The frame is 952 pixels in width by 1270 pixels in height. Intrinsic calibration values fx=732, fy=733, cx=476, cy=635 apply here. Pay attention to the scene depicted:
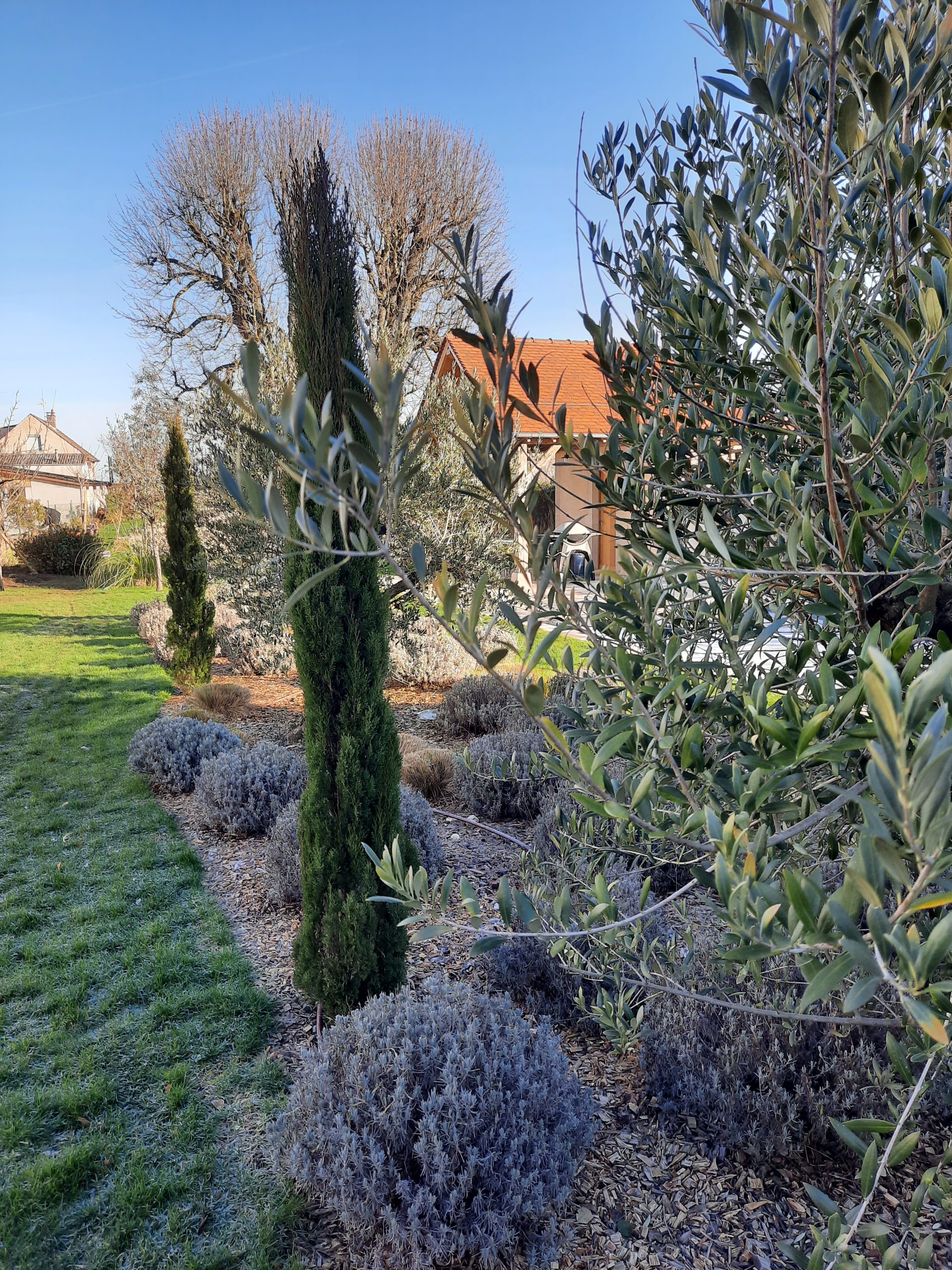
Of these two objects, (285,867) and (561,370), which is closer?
(285,867)

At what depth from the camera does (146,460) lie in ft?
73.4

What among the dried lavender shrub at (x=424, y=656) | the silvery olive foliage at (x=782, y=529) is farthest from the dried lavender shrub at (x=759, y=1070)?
the dried lavender shrub at (x=424, y=656)

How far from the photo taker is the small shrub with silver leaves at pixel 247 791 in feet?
18.1

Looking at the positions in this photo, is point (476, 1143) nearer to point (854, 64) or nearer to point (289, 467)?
point (289, 467)

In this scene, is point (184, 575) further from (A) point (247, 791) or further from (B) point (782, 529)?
(B) point (782, 529)

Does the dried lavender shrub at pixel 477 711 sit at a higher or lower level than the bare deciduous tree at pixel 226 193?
lower

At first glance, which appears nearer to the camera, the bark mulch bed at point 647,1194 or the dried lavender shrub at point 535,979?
the bark mulch bed at point 647,1194

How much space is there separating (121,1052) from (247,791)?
2489 millimetres

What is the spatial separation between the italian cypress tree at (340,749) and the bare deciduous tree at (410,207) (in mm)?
10767

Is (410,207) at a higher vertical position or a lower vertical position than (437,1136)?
higher

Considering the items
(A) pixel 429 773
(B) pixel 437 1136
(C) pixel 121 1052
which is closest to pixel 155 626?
(A) pixel 429 773

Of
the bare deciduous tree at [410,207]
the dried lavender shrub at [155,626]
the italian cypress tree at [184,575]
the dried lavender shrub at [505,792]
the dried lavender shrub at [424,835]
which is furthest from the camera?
the bare deciduous tree at [410,207]

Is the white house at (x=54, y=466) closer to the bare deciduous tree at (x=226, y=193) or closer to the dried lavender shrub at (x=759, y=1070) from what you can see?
the bare deciduous tree at (x=226, y=193)

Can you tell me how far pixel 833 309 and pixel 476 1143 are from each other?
2408 mm
